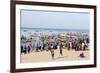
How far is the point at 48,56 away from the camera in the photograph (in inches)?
74.7

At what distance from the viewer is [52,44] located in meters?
1.92

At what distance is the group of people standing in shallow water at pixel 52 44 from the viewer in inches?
72.4

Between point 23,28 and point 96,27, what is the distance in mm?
776

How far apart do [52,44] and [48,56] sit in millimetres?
124

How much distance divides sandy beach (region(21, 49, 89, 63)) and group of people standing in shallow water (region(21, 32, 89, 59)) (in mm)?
29

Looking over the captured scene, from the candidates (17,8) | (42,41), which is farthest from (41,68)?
(17,8)

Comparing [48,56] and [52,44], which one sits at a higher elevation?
[52,44]

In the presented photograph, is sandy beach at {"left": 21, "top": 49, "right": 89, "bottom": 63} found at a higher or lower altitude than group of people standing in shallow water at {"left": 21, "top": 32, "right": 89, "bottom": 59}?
lower

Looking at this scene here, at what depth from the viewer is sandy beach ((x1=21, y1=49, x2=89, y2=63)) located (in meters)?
1.83

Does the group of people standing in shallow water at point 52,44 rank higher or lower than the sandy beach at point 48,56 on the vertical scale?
higher

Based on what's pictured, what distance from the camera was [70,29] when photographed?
197cm

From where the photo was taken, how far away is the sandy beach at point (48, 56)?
6.01ft

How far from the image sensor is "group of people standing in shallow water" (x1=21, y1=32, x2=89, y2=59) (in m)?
1.84

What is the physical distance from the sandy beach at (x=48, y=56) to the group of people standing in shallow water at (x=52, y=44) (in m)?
0.03
